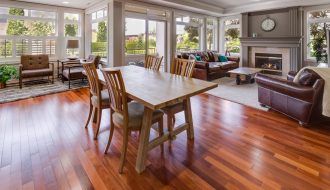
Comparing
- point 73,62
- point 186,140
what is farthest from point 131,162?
point 73,62

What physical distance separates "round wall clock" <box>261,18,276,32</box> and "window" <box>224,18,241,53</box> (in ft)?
3.96

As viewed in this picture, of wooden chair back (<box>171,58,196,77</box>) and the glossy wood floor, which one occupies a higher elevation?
wooden chair back (<box>171,58,196,77</box>)

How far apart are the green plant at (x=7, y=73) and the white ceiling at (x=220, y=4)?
2.02 metres

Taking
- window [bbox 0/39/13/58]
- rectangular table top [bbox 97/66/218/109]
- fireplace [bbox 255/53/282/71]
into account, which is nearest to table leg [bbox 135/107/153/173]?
rectangular table top [bbox 97/66/218/109]

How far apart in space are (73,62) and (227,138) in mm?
5363

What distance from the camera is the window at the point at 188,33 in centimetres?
739

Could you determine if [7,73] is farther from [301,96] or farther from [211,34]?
[211,34]

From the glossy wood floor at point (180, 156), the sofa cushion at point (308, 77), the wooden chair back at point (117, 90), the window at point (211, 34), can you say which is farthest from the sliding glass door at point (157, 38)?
the wooden chair back at point (117, 90)

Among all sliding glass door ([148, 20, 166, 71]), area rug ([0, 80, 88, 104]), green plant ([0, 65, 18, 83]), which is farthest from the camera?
sliding glass door ([148, 20, 166, 71])

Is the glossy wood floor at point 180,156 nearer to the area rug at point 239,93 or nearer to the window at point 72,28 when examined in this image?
the area rug at point 239,93

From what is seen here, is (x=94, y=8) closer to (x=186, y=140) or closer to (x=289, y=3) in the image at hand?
(x=186, y=140)

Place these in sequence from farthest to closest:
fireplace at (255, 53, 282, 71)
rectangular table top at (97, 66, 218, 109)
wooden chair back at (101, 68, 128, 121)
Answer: fireplace at (255, 53, 282, 71) < wooden chair back at (101, 68, 128, 121) < rectangular table top at (97, 66, 218, 109)

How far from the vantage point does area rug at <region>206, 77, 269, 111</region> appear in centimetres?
431

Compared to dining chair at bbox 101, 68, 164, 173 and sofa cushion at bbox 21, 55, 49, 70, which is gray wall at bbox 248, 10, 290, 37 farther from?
sofa cushion at bbox 21, 55, 49, 70
